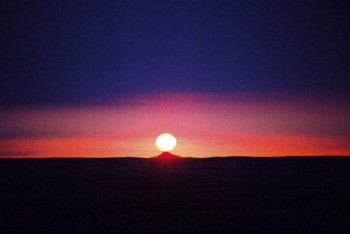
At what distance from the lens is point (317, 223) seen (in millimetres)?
12648

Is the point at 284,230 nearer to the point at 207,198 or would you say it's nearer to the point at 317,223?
the point at 317,223

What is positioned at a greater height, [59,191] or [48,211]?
[59,191]

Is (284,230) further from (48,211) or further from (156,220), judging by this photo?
(48,211)

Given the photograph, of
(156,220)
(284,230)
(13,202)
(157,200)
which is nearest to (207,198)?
(157,200)

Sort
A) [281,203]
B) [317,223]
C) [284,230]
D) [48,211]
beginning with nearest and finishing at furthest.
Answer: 1. [284,230]
2. [317,223]
3. [48,211]
4. [281,203]

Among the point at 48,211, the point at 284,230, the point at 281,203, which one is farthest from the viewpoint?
the point at 281,203

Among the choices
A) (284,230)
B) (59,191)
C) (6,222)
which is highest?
(59,191)

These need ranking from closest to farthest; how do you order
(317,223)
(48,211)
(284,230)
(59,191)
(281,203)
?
(284,230) < (317,223) < (48,211) < (281,203) < (59,191)

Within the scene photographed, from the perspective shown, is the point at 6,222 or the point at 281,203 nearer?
the point at 6,222

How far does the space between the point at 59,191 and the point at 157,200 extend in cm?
466

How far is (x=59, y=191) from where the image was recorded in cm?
1909

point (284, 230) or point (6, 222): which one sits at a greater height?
point (6, 222)

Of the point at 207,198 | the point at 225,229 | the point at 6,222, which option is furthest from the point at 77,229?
the point at 207,198

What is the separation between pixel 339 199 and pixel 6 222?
36.5 ft
